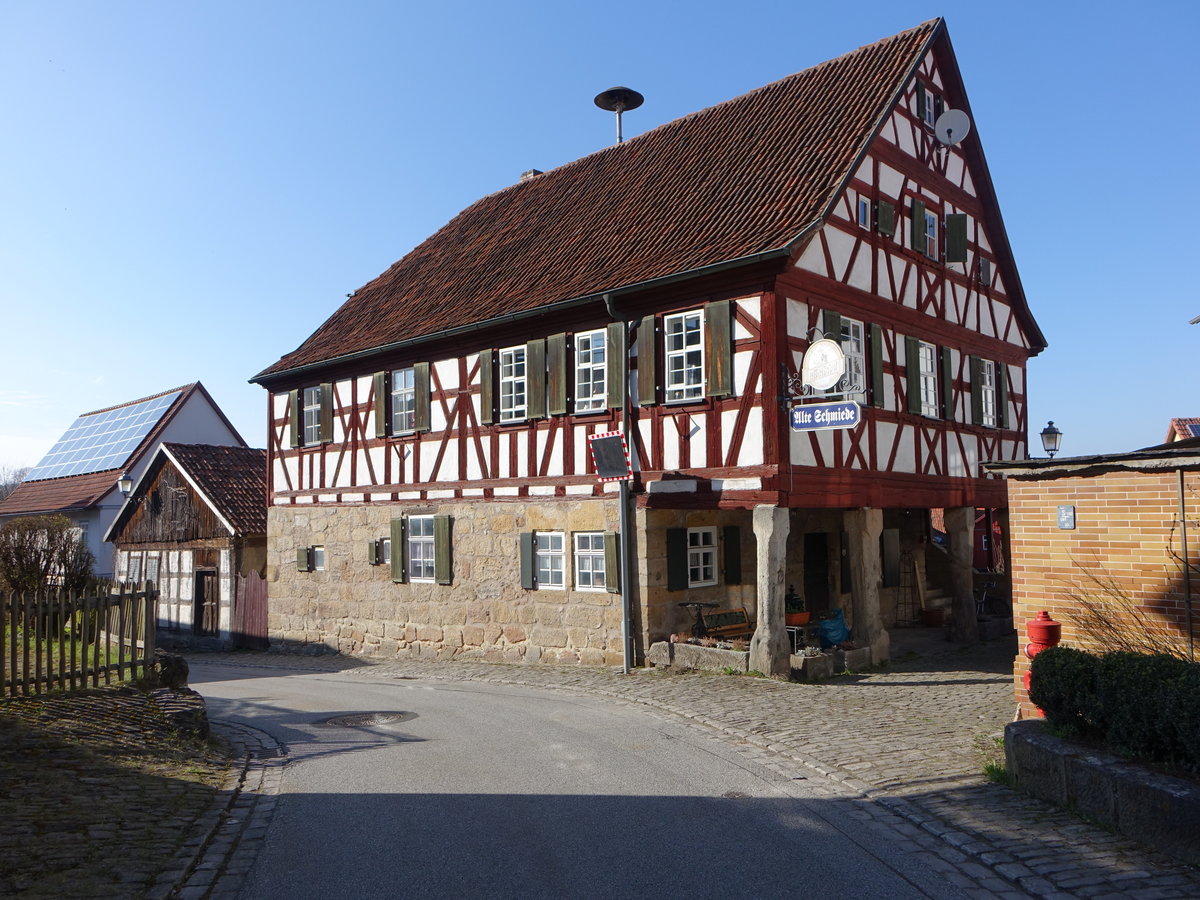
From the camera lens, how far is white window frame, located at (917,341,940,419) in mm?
17766

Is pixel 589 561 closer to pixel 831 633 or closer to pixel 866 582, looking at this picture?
pixel 831 633

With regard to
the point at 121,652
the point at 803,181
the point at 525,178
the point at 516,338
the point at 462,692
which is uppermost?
the point at 525,178

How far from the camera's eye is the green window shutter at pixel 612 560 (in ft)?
51.1

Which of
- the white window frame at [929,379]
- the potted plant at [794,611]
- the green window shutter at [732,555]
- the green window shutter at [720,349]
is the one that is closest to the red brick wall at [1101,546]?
the green window shutter at [720,349]

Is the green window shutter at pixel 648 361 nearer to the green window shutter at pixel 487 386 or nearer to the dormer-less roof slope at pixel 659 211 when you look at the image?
the dormer-less roof slope at pixel 659 211

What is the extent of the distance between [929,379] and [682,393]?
5405 mm

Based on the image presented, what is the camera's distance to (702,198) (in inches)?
674

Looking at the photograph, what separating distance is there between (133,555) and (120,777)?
71.5ft

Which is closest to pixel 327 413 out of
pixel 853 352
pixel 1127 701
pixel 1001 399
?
pixel 853 352

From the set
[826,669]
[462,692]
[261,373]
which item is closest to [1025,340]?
[826,669]

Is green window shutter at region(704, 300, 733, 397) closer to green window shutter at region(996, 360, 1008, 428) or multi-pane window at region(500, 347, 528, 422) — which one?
multi-pane window at region(500, 347, 528, 422)

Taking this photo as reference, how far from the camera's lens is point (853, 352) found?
15.9m

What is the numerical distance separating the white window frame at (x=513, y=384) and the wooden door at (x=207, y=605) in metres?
11.0

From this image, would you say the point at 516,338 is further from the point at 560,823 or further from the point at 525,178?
the point at 560,823
